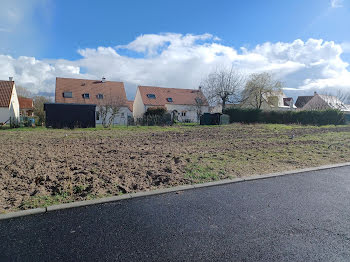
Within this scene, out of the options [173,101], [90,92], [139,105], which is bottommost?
[139,105]

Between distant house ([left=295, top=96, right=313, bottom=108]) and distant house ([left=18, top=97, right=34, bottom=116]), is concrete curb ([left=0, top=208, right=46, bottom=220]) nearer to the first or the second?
distant house ([left=18, top=97, right=34, bottom=116])

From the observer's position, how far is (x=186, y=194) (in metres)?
4.06

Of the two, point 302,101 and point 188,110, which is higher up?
point 302,101

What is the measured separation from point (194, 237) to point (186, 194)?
4.47ft

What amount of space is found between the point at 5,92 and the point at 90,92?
10.3 m

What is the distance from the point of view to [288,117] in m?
29.1

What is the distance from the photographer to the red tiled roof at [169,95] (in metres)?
38.4

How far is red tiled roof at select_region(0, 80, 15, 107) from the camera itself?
999 inches

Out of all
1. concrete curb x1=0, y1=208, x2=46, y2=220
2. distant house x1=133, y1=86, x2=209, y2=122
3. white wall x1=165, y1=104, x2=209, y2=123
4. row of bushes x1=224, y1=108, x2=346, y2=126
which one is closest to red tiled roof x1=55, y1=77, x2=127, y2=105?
distant house x1=133, y1=86, x2=209, y2=122

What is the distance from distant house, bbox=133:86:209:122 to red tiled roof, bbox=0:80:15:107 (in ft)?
59.7

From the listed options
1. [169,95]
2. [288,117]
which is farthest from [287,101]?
[169,95]

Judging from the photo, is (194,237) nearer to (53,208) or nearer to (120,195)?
(120,195)

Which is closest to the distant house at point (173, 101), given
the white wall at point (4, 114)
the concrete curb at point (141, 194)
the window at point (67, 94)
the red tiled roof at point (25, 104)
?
the window at point (67, 94)

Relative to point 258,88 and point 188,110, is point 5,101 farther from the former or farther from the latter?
point 258,88
